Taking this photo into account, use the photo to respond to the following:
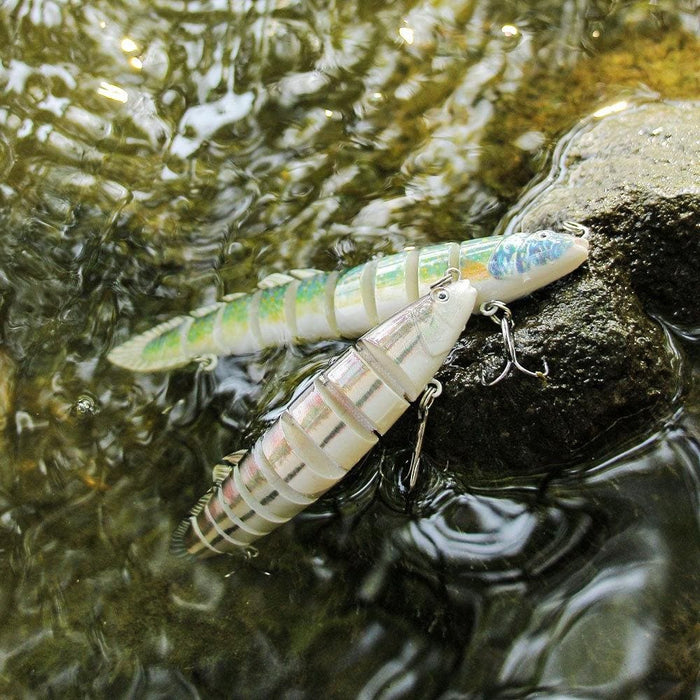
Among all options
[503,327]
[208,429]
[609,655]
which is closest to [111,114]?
[208,429]

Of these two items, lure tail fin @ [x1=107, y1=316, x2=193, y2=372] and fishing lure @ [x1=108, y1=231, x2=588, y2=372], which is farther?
lure tail fin @ [x1=107, y1=316, x2=193, y2=372]

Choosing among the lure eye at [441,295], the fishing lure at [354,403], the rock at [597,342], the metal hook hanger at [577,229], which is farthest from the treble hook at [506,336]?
the metal hook hanger at [577,229]

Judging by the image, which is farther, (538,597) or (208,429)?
(208,429)

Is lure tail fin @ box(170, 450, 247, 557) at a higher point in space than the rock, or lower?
lower

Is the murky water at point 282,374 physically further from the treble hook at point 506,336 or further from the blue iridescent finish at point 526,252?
the blue iridescent finish at point 526,252

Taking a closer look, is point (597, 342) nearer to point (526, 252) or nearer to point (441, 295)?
point (526, 252)

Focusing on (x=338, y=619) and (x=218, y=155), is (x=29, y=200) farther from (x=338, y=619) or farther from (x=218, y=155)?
(x=338, y=619)

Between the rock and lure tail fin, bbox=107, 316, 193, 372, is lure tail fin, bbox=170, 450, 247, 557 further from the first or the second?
the rock

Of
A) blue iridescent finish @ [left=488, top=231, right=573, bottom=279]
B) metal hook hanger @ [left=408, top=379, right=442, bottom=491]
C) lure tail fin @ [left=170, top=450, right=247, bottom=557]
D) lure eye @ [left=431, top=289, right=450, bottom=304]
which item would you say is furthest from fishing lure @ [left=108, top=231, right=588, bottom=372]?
lure tail fin @ [left=170, top=450, right=247, bottom=557]
